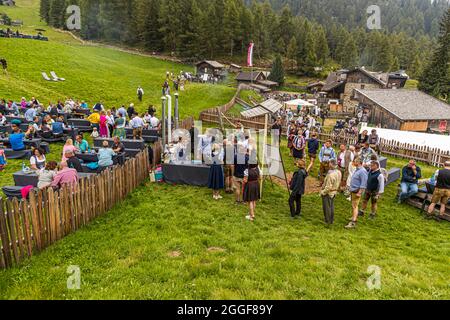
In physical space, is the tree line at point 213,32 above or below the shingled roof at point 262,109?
above

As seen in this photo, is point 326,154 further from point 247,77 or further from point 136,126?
point 247,77

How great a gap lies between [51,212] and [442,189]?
37.6 ft

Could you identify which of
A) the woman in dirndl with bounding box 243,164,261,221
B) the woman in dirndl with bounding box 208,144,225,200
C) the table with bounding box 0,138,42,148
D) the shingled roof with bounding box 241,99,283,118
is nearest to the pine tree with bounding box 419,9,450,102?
the shingled roof with bounding box 241,99,283,118

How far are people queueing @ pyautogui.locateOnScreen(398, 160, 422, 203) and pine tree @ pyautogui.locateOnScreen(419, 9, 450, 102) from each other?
5547 cm

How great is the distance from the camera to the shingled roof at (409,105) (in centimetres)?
3950

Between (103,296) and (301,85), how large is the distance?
7987 cm

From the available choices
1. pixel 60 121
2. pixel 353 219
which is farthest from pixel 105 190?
pixel 60 121

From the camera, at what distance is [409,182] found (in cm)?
1262

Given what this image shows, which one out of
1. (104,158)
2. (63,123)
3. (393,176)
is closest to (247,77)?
(63,123)

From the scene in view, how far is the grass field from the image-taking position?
6094 millimetres

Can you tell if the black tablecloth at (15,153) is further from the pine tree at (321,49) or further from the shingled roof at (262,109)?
the pine tree at (321,49)

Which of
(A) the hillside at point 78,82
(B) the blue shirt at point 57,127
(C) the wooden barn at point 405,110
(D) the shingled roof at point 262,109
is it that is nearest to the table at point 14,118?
(B) the blue shirt at point 57,127

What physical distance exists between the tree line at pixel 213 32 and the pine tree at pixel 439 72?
21.9m

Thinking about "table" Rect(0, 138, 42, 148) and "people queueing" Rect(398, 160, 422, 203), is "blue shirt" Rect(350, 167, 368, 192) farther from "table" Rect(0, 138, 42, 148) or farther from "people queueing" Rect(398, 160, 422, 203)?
"table" Rect(0, 138, 42, 148)
